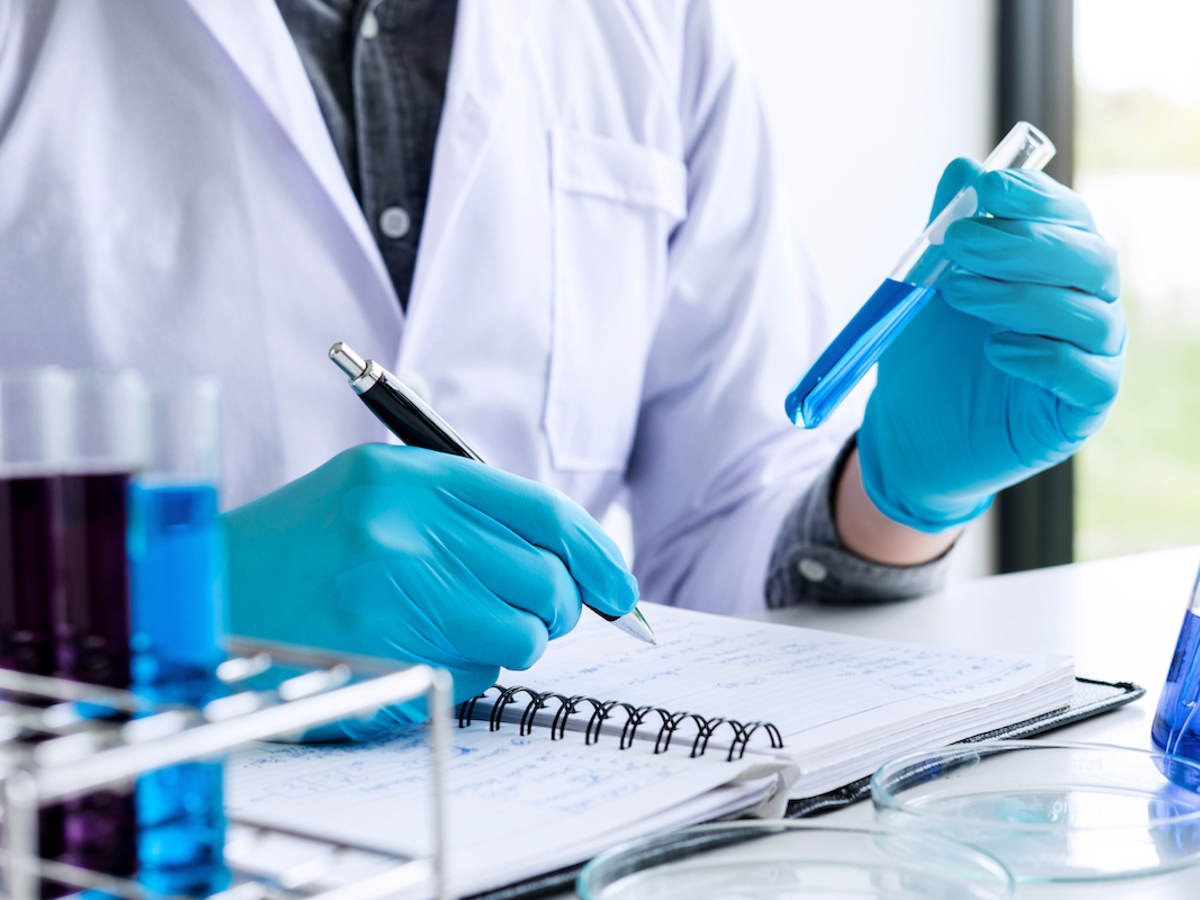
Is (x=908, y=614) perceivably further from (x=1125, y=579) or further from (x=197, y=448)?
(x=197, y=448)

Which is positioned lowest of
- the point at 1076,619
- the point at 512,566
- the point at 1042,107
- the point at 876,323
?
the point at 1076,619

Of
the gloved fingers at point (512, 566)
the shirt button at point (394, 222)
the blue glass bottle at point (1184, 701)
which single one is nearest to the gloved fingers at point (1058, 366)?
the blue glass bottle at point (1184, 701)

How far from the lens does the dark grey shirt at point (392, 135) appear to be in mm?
998

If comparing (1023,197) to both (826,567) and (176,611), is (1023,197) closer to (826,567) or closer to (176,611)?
(826,567)

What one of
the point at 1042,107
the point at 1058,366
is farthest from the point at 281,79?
the point at 1042,107

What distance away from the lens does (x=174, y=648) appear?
1.01ft

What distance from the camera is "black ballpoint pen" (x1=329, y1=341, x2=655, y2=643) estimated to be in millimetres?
590

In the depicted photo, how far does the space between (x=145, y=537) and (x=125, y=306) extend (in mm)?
663

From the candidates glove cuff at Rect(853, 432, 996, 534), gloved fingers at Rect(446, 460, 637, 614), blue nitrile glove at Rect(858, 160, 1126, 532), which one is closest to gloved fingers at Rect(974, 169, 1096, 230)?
blue nitrile glove at Rect(858, 160, 1126, 532)

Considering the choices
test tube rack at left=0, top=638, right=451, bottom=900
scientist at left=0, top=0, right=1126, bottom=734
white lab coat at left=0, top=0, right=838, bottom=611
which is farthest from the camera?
white lab coat at left=0, top=0, right=838, bottom=611

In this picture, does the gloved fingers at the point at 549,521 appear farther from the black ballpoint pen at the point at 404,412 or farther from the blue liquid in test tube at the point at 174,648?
the blue liquid in test tube at the point at 174,648

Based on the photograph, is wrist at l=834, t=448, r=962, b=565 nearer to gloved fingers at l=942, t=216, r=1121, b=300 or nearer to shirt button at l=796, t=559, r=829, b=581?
shirt button at l=796, t=559, r=829, b=581

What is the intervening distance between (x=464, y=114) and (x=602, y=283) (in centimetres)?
20

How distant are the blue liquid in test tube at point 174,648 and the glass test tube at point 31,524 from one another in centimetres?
2
